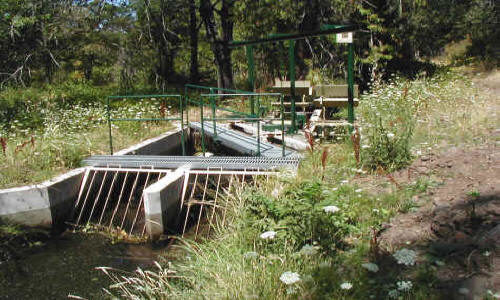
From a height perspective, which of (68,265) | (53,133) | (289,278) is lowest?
(68,265)

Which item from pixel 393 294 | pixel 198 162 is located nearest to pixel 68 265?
pixel 198 162

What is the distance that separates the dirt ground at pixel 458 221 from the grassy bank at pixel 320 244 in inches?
4.9

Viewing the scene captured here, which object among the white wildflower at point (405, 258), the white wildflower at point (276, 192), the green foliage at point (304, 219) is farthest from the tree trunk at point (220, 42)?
the white wildflower at point (405, 258)

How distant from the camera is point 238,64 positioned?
25.0 m

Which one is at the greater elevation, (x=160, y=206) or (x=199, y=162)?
(x=199, y=162)

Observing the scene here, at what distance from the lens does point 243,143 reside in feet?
30.1

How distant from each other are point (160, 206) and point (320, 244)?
332 centimetres

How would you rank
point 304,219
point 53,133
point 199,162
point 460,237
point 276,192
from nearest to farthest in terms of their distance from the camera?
1. point 460,237
2. point 304,219
3. point 276,192
4. point 199,162
5. point 53,133

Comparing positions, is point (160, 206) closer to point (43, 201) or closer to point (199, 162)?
point (199, 162)

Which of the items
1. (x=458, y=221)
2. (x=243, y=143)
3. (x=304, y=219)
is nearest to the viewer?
(x=458, y=221)

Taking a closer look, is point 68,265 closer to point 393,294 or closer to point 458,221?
point 393,294

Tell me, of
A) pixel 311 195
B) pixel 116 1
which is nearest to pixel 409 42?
pixel 116 1

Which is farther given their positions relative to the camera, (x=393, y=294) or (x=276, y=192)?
(x=276, y=192)

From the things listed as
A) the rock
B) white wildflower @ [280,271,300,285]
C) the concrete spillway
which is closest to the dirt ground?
the rock
